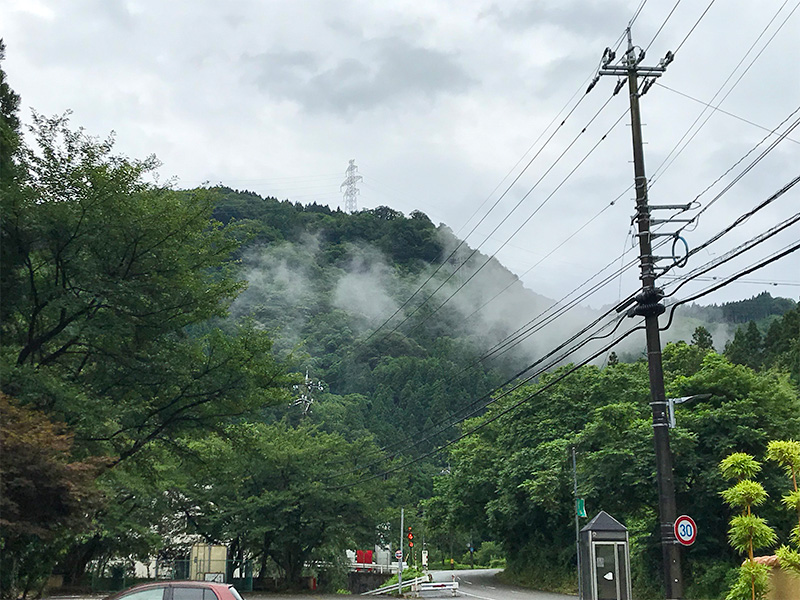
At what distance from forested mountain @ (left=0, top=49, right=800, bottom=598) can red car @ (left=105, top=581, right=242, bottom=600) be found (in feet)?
17.2

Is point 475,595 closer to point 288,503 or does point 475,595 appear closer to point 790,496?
point 288,503

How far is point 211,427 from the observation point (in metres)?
26.7

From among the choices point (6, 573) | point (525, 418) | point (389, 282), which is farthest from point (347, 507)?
point (389, 282)

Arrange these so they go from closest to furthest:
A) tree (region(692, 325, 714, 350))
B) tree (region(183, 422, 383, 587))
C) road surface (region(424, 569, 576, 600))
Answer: road surface (region(424, 569, 576, 600)) < tree (region(183, 422, 383, 587)) < tree (region(692, 325, 714, 350))

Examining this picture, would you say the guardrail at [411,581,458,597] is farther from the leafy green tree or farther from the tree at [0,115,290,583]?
the leafy green tree

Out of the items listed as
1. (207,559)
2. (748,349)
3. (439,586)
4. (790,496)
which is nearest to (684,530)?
(790,496)

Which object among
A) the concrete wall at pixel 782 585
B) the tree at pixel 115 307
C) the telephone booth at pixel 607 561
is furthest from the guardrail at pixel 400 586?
the concrete wall at pixel 782 585

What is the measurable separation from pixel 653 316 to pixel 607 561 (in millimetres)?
6667

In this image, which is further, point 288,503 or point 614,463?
point 288,503

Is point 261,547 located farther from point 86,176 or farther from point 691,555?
point 86,176

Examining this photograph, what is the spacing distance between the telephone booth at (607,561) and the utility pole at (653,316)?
3.37m

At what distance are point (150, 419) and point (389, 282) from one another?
512ft

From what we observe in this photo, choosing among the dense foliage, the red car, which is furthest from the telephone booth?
the dense foliage

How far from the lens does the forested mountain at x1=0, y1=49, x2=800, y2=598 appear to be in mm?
22047
